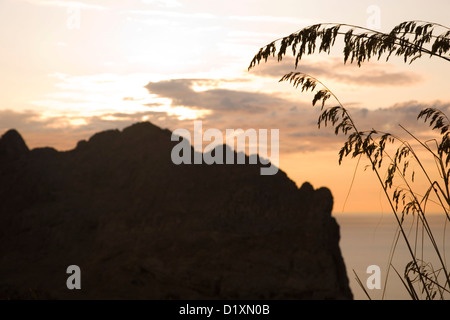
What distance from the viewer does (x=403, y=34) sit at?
375cm

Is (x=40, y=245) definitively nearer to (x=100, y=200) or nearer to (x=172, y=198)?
(x=100, y=200)

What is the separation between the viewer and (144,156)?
1252 inches

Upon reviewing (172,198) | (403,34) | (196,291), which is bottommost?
(196,291)

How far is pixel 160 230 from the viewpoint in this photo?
27594 mm

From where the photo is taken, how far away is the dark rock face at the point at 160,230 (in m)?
25.3

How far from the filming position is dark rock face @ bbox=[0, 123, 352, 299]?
83.0 feet

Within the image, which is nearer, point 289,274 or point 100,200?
point 289,274

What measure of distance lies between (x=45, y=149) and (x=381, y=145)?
33.5m

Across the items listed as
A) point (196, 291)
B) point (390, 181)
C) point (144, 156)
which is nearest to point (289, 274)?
point (196, 291)

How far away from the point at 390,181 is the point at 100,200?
27901 mm

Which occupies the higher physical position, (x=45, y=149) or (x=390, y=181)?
(x=45, y=149)
